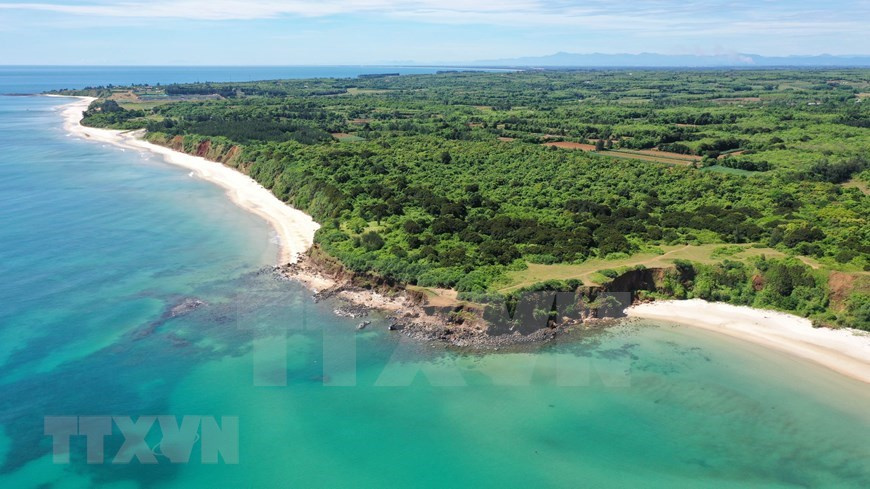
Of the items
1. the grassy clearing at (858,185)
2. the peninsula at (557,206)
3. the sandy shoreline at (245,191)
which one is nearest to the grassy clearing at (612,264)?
the peninsula at (557,206)

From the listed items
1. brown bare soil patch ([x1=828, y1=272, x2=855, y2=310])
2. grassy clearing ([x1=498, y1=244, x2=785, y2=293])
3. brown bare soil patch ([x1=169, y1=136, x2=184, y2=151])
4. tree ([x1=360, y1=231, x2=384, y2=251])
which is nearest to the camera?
brown bare soil patch ([x1=828, y1=272, x2=855, y2=310])

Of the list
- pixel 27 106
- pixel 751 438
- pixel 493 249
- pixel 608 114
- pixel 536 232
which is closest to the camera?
pixel 751 438

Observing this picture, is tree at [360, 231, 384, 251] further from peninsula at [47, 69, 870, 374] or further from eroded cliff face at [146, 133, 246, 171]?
eroded cliff face at [146, 133, 246, 171]

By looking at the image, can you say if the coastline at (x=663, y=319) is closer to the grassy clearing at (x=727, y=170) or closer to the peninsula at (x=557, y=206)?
the peninsula at (x=557, y=206)

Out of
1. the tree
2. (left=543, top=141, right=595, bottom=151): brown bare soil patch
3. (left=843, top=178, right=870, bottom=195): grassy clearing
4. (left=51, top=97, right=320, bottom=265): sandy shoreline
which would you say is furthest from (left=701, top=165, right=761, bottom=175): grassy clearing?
(left=51, top=97, right=320, bottom=265): sandy shoreline

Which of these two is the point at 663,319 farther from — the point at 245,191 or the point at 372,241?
the point at 245,191

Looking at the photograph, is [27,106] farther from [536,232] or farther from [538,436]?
[538,436]

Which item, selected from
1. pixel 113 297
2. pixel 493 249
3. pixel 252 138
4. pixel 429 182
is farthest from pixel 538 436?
pixel 252 138
